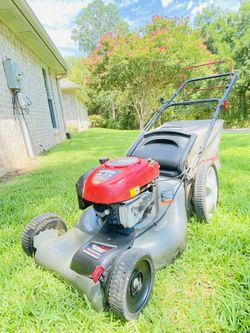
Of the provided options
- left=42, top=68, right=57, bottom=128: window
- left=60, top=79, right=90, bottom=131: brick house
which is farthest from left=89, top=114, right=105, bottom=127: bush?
left=42, top=68, right=57, bottom=128: window

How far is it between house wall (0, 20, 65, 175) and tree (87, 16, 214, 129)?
234 inches

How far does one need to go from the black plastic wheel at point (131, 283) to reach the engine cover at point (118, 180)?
1.01 feet

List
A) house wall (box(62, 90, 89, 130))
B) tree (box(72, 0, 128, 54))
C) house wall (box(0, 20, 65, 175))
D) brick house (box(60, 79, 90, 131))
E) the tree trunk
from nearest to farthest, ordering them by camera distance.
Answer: house wall (box(0, 20, 65, 175))
the tree trunk
brick house (box(60, 79, 90, 131))
house wall (box(62, 90, 89, 130))
tree (box(72, 0, 128, 54))

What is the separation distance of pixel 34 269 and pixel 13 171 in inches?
144

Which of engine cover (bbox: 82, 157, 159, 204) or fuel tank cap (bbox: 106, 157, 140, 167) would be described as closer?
engine cover (bbox: 82, 157, 159, 204)

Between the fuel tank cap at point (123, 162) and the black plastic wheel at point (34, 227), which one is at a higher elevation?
the fuel tank cap at point (123, 162)

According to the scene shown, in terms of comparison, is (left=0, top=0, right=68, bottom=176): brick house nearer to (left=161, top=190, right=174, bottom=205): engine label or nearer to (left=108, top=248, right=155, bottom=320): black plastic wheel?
(left=161, top=190, right=174, bottom=205): engine label

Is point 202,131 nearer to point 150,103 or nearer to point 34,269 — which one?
point 34,269

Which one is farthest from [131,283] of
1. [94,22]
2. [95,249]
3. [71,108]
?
[94,22]

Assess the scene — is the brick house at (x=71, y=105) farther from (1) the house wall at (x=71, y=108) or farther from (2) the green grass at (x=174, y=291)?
(2) the green grass at (x=174, y=291)

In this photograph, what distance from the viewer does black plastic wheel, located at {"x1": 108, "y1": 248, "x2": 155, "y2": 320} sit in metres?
1.19

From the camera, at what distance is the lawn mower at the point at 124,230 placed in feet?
4.21

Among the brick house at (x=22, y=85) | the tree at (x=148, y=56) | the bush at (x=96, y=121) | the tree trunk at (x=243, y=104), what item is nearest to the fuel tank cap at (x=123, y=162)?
the brick house at (x=22, y=85)

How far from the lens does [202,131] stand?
2316mm
